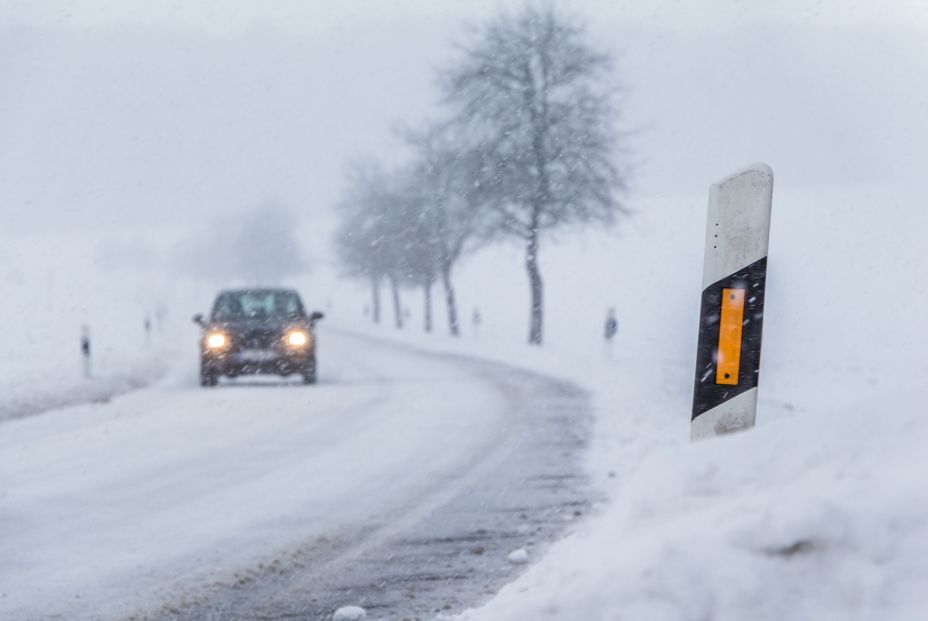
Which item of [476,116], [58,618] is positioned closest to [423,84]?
[476,116]

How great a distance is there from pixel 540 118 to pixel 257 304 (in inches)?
590

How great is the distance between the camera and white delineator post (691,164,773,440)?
3.25 m

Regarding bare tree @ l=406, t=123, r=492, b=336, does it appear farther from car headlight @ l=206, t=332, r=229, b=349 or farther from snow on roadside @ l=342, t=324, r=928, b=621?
snow on roadside @ l=342, t=324, r=928, b=621

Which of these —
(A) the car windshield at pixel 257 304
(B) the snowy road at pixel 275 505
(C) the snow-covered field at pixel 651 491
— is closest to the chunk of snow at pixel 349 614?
(B) the snowy road at pixel 275 505

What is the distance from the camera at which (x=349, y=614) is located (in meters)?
3.88

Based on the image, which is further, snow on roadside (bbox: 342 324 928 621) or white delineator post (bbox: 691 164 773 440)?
white delineator post (bbox: 691 164 773 440)

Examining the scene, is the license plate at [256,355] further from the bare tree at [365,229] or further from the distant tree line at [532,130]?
the bare tree at [365,229]

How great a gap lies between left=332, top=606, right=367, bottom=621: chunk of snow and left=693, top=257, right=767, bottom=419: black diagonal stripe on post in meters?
1.56

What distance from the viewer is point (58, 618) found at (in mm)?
3887

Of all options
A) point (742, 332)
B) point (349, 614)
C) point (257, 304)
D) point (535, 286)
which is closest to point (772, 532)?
point (742, 332)

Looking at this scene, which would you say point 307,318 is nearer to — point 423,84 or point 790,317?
point 423,84

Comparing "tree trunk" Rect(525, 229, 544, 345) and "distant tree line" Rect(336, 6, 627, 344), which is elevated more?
"distant tree line" Rect(336, 6, 627, 344)

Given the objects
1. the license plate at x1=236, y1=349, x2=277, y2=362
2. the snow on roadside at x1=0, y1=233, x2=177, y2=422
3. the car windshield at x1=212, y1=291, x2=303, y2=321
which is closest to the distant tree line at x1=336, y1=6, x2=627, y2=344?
the snow on roadside at x1=0, y1=233, x2=177, y2=422

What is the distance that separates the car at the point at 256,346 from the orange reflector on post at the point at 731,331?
39.1ft
